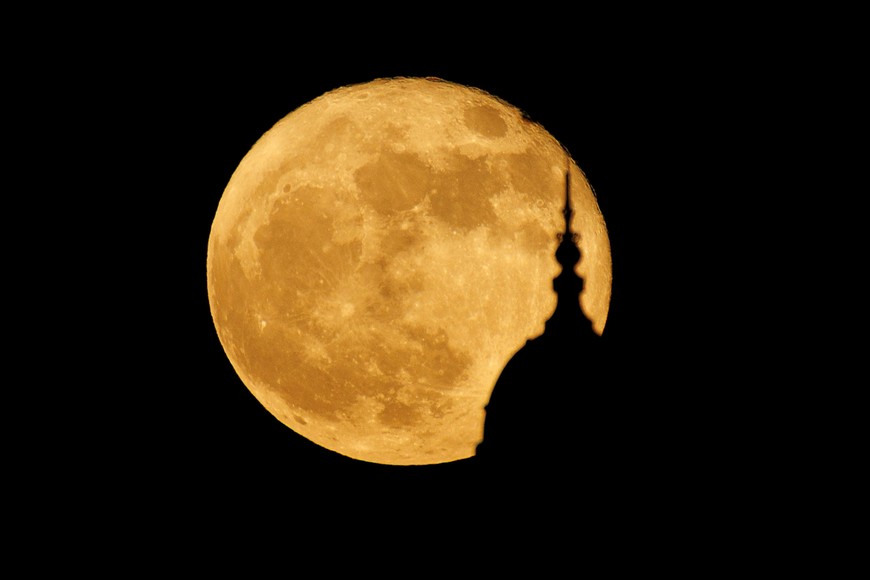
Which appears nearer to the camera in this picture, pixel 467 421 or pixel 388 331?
pixel 388 331

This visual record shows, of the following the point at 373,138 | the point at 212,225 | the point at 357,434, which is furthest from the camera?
the point at 212,225

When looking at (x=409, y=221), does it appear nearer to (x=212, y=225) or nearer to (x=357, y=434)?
(x=357, y=434)

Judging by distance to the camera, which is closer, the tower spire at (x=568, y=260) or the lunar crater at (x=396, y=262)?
the lunar crater at (x=396, y=262)

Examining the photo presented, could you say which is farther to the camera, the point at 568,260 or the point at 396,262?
the point at 568,260

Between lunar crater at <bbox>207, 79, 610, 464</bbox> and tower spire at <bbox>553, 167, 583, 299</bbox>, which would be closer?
lunar crater at <bbox>207, 79, 610, 464</bbox>

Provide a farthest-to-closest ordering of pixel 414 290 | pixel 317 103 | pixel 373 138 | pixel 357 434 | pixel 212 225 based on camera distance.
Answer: pixel 212 225 < pixel 317 103 < pixel 357 434 < pixel 373 138 < pixel 414 290

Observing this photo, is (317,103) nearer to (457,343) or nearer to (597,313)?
(457,343)

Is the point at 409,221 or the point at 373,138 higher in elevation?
the point at 373,138

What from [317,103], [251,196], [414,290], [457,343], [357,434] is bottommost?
[357,434]

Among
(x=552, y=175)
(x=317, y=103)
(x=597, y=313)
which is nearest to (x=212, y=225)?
(x=317, y=103)

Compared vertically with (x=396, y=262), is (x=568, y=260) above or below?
above
